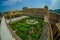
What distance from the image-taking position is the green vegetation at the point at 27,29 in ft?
9.75

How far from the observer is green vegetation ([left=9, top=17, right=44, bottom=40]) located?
297 cm

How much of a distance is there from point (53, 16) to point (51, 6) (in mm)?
298

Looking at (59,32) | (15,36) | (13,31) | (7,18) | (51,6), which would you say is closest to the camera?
(15,36)

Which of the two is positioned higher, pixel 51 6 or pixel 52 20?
pixel 51 6

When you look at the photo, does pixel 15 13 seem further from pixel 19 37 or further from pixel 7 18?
pixel 19 37

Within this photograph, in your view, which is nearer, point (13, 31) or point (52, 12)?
point (13, 31)

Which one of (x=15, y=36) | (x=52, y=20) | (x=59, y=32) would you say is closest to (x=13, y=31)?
(x=15, y=36)

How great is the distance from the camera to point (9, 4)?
14.9 feet

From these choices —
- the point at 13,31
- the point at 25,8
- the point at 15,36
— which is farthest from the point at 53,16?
the point at 15,36

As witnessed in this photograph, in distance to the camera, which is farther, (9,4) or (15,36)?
(9,4)

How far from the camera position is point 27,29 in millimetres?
3340

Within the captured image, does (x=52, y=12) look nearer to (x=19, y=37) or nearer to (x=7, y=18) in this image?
(x=7, y=18)

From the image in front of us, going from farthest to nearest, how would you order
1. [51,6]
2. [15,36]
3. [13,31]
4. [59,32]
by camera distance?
1. [51,6]
2. [59,32]
3. [13,31]
4. [15,36]

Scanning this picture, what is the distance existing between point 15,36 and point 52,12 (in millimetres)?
1638
